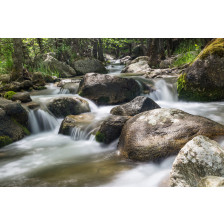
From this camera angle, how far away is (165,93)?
808 cm

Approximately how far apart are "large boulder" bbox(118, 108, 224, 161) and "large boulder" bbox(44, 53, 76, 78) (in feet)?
31.2

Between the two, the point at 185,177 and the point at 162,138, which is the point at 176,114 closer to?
the point at 162,138

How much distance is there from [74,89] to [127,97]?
7.10 feet

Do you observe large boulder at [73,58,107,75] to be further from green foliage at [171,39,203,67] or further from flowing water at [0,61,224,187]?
flowing water at [0,61,224,187]

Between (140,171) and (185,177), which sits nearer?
(185,177)

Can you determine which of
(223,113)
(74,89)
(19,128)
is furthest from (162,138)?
(74,89)

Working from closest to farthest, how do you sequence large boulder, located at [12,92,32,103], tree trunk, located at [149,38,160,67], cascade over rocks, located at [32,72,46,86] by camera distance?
large boulder, located at [12,92,32,103]
cascade over rocks, located at [32,72,46,86]
tree trunk, located at [149,38,160,67]

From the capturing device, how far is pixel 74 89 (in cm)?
834

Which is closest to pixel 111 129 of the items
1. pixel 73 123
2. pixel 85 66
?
pixel 73 123

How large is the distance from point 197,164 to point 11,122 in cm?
440

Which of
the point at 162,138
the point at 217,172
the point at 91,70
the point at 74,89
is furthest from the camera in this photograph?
the point at 91,70

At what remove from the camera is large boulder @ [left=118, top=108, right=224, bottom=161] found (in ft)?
10.7

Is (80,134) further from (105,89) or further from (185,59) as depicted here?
(185,59)

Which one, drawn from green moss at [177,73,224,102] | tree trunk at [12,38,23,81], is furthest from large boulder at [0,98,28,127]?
green moss at [177,73,224,102]
